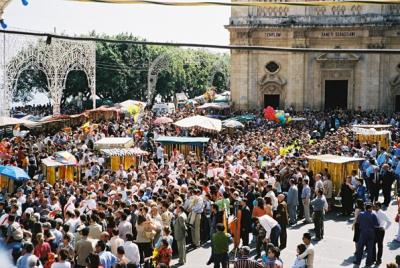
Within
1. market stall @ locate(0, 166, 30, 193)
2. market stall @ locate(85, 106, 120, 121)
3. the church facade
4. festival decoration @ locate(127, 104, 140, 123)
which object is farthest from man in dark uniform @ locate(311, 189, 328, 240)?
the church facade

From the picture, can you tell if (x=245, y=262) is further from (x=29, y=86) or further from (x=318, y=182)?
(x=29, y=86)

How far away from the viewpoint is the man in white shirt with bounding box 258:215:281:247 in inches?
533

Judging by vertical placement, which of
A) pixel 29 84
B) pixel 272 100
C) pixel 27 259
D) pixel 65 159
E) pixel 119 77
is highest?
pixel 119 77

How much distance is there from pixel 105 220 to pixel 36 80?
57541 millimetres

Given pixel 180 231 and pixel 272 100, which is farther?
pixel 272 100

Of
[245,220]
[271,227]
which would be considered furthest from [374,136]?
[271,227]

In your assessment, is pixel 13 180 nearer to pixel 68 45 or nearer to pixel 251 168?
pixel 251 168

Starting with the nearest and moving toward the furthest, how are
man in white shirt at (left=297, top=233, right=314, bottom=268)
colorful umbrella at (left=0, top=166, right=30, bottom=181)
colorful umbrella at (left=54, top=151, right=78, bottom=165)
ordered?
man in white shirt at (left=297, top=233, right=314, bottom=268), colorful umbrella at (left=0, top=166, right=30, bottom=181), colorful umbrella at (left=54, top=151, right=78, bottom=165)

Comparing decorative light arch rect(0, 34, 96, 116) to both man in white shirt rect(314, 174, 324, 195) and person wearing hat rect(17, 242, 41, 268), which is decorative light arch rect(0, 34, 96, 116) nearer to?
man in white shirt rect(314, 174, 324, 195)

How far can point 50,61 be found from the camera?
142ft

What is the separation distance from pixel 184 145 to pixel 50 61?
20.8 m

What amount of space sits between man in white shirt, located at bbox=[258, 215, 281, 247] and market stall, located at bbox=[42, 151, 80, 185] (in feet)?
26.6

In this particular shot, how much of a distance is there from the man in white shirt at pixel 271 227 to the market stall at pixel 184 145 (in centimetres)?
1186

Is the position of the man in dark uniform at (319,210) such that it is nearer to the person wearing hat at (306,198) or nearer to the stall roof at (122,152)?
the person wearing hat at (306,198)
